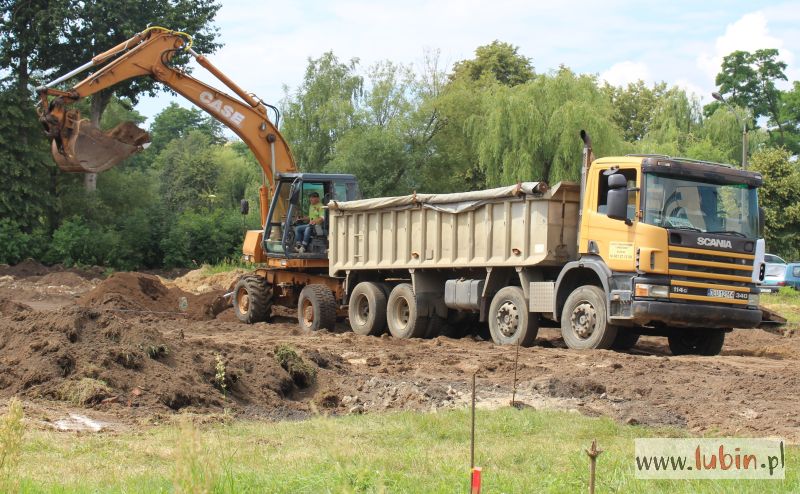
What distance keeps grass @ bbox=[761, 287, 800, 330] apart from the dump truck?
723cm

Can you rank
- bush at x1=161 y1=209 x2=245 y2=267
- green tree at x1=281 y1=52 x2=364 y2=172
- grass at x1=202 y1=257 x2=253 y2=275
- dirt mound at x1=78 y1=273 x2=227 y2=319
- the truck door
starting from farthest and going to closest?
green tree at x1=281 y1=52 x2=364 y2=172 → bush at x1=161 y1=209 x2=245 y2=267 → grass at x1=202 y1=257 x2=253 y2=275 → dirt mound at x1=78 y1=273 x2=227 y2=319 → the truck door

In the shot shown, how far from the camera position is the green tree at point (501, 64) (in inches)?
2506

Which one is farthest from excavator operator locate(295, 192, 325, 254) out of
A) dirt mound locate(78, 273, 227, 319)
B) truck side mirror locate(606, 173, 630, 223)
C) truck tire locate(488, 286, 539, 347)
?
truck side mirror locate(606, 173, 630, 223)

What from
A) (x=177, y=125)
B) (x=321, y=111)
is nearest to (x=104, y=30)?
(x=321, y=111)

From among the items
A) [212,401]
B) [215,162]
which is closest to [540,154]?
[212,401]

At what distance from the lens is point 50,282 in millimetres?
33125

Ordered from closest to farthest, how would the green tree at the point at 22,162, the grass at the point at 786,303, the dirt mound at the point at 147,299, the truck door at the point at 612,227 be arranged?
the truck door at the point at 612,227 < the dirt mound at the point at 147,299 < the grass at the point at 786,303 < the green tree at the point at 22,162

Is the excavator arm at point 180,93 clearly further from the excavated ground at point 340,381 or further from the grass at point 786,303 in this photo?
the grass at point 786,303

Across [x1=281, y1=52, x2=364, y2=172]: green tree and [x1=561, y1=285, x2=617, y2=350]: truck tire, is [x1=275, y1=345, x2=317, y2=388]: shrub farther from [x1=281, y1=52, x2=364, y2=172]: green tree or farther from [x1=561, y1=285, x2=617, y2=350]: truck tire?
[x1=281, y1=52, x2=364, y2=172]: green tree

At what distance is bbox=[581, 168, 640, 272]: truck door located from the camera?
15445 millimetres

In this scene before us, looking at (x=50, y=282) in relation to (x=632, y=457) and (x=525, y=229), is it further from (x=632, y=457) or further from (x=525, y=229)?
(x=632, y=457)

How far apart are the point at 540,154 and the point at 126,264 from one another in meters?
17.6

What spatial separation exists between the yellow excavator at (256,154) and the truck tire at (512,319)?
16.2 ft

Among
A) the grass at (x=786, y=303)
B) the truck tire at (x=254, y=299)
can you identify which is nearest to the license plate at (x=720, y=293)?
the grass at (x=786, y=303)
